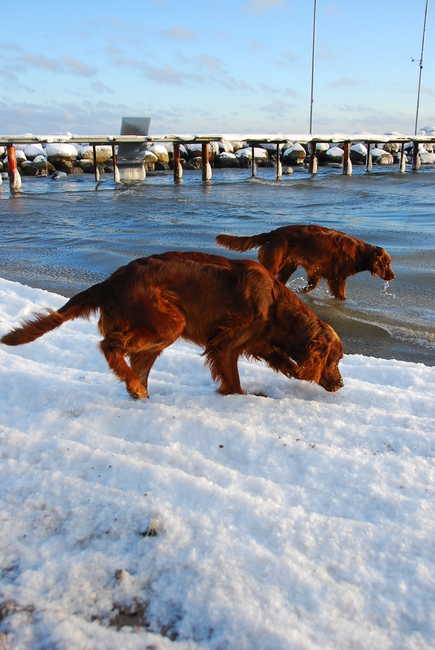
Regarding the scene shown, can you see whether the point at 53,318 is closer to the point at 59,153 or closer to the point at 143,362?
the point at 143,362

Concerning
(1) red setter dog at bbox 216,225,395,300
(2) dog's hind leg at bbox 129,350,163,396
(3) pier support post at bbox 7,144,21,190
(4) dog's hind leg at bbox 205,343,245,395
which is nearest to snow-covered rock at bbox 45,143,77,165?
(3) pier support post at bbox 7,144,21,190

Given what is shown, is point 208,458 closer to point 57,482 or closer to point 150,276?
point 57,482

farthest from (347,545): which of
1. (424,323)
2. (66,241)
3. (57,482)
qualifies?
(66,241)

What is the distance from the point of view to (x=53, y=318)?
2.96 metres

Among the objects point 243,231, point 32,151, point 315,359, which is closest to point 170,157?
point 32,151

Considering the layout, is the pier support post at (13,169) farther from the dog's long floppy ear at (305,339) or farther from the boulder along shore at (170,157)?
the dog's long floppy ear at (305,339)

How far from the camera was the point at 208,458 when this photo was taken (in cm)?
249

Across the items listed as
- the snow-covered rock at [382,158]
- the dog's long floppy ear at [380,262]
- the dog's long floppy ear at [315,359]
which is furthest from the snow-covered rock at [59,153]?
the dog's long floppy ear at [315,359]

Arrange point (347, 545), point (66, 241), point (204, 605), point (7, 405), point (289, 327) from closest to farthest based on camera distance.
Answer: point (204, 605) < point (347, 545) < point (7, 405) < point (289, 327) < point (66, 241)

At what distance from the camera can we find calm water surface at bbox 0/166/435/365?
18.7ft

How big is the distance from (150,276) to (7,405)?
114 centimetres

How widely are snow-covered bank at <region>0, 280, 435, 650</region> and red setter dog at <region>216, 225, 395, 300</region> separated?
3427 millimetres

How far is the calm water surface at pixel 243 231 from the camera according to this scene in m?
5.71

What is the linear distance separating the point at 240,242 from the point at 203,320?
301 centimetres
